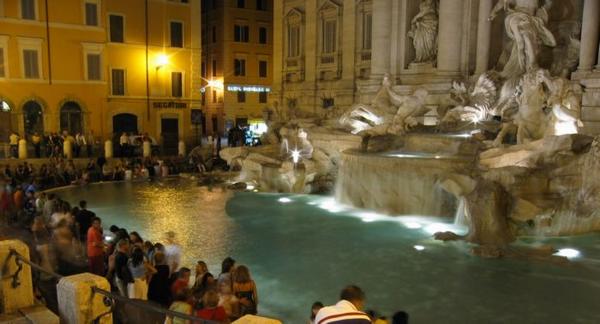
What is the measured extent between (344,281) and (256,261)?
168 centimetres

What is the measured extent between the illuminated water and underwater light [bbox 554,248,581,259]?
0.22ft

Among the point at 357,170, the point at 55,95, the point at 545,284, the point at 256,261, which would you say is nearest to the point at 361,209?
the point at 357,170

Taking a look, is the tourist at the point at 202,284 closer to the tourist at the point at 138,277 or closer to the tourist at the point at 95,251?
the tourist at the point at 138,277

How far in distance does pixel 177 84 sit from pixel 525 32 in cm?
1951

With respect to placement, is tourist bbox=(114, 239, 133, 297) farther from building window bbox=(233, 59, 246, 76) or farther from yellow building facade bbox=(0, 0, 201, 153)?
building window bbox=(233, 59, 246, 76)

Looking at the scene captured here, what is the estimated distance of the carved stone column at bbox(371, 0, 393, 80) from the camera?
66.5ft

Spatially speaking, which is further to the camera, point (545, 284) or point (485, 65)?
point (485, 65)

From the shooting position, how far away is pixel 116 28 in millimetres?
27844

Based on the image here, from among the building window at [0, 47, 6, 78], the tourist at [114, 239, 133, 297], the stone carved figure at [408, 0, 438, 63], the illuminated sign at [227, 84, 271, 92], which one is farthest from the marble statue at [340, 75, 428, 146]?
the illuminated sign at [227, 84, 271, 92]

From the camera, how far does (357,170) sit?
44.1ft

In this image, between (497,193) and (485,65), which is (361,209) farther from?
(485,65)

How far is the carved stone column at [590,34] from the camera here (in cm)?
1443

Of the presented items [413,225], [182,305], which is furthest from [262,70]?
[182,305]

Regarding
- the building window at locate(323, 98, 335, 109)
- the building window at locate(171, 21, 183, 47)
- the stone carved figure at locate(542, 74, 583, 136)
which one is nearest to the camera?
the stone carved figure at locate(542, 74, 583, 136)
